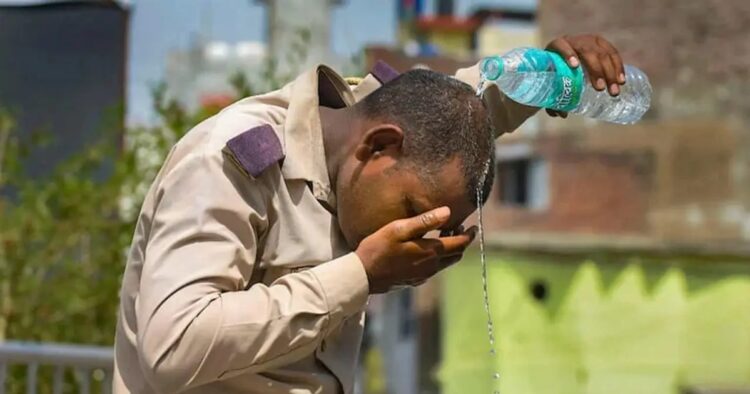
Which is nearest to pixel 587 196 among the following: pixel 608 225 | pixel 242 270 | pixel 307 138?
pixel 608 225

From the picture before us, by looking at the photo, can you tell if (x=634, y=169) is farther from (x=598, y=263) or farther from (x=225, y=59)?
(x=225, y=59)

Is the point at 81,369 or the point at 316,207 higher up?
the point at 316,207

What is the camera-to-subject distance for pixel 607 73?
53.1 inches

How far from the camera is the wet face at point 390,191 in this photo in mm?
1067

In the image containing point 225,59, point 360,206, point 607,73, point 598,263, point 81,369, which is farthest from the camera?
point 225,59

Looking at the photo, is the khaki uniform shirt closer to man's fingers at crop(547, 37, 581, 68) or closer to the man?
the man

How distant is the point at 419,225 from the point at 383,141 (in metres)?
0.12

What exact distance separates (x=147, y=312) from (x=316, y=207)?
27cm

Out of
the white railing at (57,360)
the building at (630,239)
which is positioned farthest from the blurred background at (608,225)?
the white railing at (57,360)

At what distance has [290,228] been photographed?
1.13m

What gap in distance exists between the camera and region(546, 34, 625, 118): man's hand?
1.35m

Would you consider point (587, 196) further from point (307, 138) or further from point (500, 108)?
point (307, 138)

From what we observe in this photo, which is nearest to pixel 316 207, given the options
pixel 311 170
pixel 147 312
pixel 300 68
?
pixel 311 170

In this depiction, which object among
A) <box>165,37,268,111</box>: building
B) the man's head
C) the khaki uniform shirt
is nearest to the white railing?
the khaki uniform shirt
